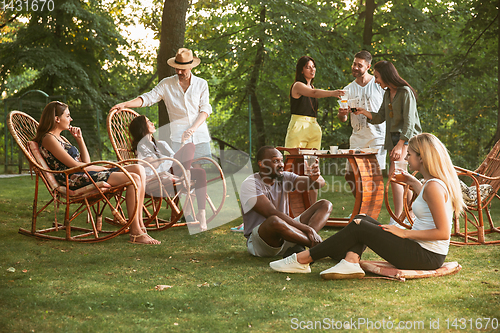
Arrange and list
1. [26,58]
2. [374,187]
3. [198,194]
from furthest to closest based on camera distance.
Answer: [26,58] < [198,194] < [374,187]

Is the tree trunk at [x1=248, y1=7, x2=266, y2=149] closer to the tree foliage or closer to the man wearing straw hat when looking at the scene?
the tree foliage

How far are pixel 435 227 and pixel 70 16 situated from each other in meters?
11.2

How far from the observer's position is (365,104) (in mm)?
4863

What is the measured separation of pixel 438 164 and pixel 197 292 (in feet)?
5.60

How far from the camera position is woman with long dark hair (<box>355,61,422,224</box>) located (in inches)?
165

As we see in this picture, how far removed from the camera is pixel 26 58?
10750 mm

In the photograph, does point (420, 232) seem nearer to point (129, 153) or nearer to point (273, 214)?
point (273, 214)

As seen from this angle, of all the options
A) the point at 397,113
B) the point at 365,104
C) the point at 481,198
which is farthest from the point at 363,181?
the point at 481,198

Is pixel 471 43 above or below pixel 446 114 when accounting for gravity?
above

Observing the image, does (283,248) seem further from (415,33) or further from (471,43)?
(415,33)

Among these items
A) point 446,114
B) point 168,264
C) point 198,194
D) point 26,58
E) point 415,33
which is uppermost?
point 415,33

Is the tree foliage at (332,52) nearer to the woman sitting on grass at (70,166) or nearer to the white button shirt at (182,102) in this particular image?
the white button shirt at (182,102)

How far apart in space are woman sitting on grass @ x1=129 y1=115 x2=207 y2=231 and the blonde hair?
2479mm

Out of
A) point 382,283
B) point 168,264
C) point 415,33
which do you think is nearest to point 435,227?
point 382,283
